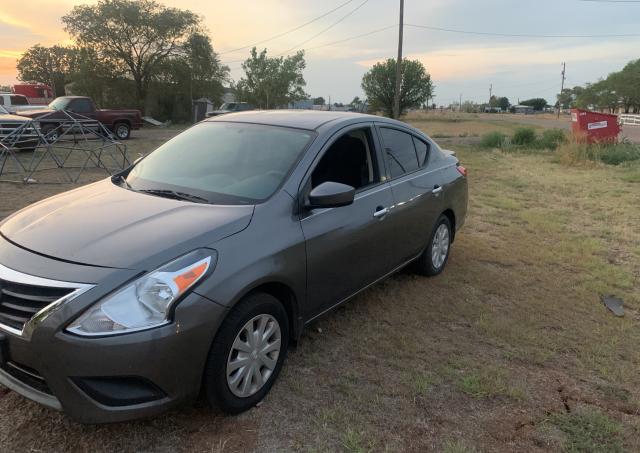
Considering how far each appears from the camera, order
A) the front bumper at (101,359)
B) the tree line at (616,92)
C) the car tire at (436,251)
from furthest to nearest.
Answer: the tree line at (616,92) → the car tire at (436,251) → the front bumper at (101,359)

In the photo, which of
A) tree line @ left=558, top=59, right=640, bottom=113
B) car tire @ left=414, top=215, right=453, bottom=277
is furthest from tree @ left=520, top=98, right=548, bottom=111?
car tire @ left=414, top=215, right=453, bottom=277

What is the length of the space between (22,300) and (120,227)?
0.59 meters

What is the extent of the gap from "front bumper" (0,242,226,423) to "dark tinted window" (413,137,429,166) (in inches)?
115

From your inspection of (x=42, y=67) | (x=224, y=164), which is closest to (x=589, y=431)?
(x=224, y=164)

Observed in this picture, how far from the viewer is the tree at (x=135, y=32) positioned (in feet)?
118

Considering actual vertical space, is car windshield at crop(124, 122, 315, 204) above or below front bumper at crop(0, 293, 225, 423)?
above

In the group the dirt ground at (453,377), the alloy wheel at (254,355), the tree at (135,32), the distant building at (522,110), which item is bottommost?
the dirt ground at (453,377)

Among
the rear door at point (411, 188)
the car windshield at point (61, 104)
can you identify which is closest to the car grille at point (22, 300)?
the rear door at point (411, 188)

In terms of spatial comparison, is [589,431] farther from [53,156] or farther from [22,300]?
[53,156]

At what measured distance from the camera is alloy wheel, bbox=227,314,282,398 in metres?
2.62

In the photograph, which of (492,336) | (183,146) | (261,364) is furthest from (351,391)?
(183,146)

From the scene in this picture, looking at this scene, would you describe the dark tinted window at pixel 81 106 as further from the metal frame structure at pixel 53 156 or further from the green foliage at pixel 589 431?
the green foliage at pixel 589 431

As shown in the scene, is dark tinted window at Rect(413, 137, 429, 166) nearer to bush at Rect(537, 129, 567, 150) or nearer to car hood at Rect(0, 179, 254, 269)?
car hood at Rect(0, 179, 254, 269)

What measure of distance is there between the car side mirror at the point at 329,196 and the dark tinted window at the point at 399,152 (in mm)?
1113
